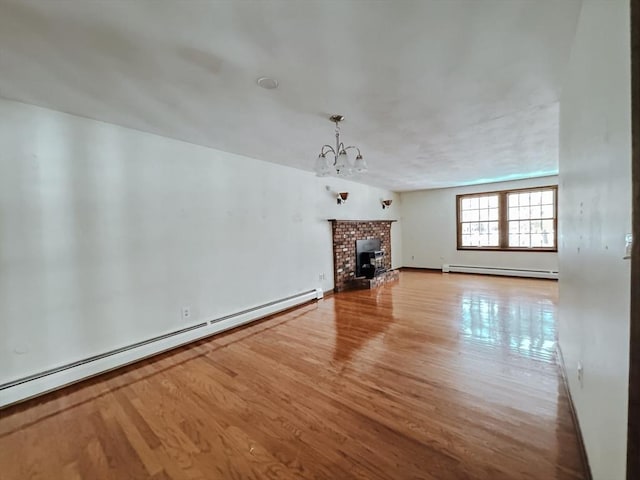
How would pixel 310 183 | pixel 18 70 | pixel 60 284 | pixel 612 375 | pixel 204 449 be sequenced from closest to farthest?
pixel 612 375 < pixel 204 449 < pixel 18 70 < pixel 60 284 < pixel 310 183

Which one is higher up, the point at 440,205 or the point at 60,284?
the point at 440,205

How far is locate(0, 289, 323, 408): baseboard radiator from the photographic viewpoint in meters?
2.05

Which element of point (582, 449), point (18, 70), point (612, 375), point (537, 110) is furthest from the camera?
point (537, 110)

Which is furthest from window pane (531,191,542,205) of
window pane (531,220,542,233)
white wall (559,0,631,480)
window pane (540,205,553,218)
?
white wall (559,0,631,480)

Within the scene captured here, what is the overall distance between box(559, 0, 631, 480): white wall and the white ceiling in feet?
1.44

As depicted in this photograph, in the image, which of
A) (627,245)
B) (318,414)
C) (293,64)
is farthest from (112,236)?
(627,245)

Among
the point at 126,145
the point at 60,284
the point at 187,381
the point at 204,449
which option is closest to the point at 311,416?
the point at 204,449

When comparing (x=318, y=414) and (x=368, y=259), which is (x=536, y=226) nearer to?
(x=368, y=259)

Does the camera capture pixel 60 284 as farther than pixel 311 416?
Yes

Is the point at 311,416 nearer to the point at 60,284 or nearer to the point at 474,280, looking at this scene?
A: the point at 60,284

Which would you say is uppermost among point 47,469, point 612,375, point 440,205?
point 440,205

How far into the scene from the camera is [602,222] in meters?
1.06

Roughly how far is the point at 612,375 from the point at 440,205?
7.02 meters

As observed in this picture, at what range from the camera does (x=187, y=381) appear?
7.46 ft
